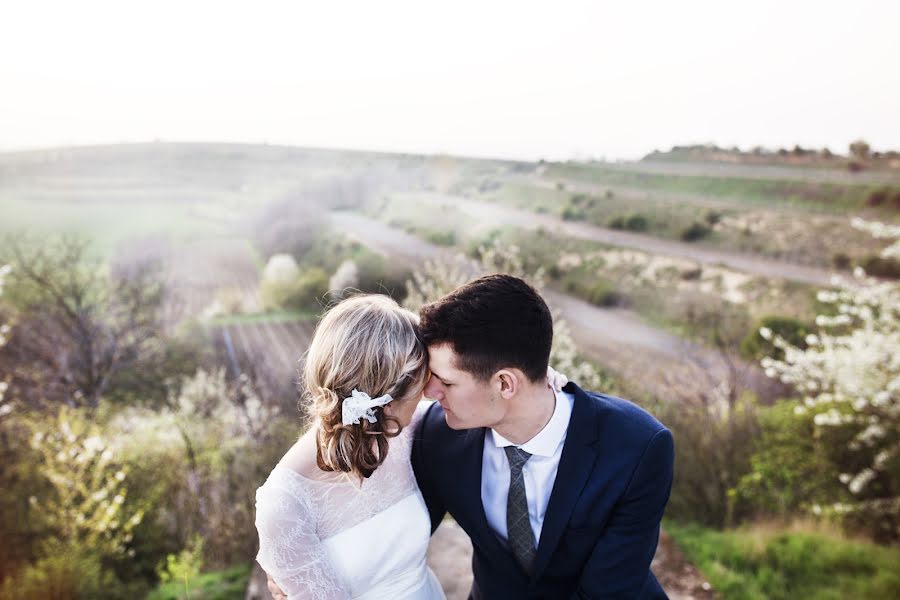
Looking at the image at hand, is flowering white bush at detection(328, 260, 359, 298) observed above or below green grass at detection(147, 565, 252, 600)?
above

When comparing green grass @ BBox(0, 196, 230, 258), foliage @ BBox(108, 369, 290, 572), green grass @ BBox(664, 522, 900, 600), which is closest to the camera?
green grass @ BBox(664, 522, 900, 600)

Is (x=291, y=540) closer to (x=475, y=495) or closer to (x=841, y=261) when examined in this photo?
(x=475, y=495)

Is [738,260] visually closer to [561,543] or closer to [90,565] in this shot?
[561,543]

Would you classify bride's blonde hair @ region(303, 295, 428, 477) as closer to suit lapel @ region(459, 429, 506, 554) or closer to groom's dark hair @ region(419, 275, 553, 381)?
groom's dark hair @ region(419, 275, 553, 381)

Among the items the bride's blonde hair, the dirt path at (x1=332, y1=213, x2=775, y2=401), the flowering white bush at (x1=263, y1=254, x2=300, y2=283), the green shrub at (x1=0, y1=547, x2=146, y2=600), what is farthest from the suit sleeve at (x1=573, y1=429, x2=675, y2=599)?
the flowering white bush at (x1=263, y1=254, x2=300, y2=283)

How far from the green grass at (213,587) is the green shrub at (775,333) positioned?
596cm

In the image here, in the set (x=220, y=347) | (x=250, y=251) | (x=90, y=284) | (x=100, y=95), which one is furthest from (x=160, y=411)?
(x=100, y=95)

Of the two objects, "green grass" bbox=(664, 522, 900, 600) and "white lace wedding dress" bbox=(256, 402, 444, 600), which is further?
"green grass" bbox=(664, 522, 900, 600)

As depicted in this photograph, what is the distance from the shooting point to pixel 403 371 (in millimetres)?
1854

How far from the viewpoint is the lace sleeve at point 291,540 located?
1.73 m

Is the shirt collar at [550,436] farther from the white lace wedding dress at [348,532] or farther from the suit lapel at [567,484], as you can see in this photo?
the white lace wedding dress at [348,532]

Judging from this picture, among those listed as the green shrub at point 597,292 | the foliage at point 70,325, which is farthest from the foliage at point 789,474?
the foliage at point 70,325

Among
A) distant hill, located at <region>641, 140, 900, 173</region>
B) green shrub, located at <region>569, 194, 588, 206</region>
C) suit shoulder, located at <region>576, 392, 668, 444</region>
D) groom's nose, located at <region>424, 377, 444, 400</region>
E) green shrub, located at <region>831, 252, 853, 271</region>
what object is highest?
distant hill, located at <region>641, 140, 900, 173</region>

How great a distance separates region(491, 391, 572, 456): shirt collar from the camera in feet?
6.69
